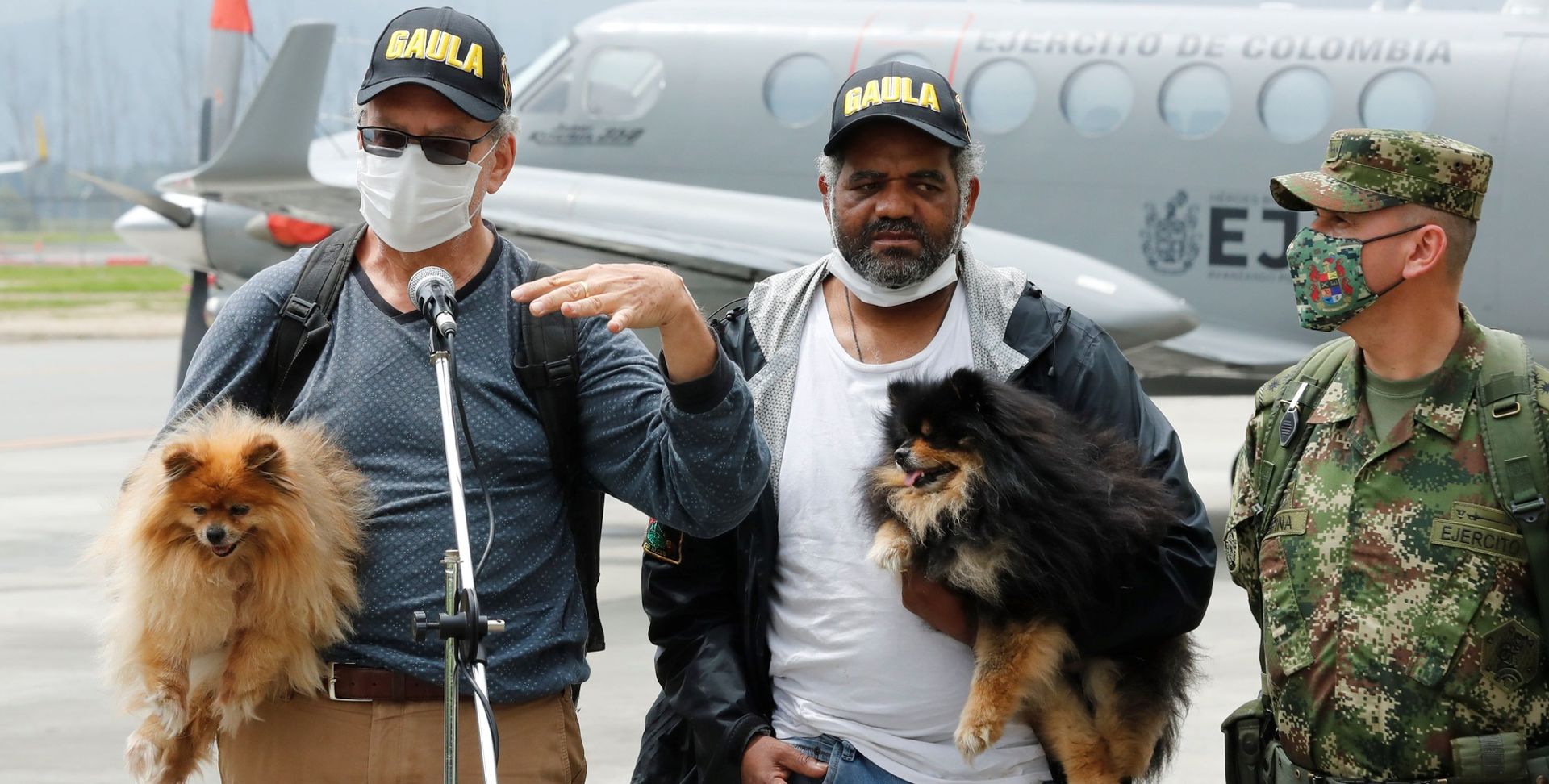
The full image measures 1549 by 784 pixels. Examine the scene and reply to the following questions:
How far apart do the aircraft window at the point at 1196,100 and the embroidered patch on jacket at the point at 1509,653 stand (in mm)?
9412

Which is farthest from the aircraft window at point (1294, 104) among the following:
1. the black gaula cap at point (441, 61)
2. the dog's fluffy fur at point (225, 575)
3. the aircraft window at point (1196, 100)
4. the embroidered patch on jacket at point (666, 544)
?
the dog's fluffy fur at point (225, 575)

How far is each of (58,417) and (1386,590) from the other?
18.5m

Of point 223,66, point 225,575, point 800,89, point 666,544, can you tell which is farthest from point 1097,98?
point 223,66

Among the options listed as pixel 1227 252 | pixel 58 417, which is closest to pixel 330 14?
pixel 58 417

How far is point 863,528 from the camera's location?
10.1 feet

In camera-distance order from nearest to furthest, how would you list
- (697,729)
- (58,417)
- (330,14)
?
(697,729) → (58,417) → (330,14)

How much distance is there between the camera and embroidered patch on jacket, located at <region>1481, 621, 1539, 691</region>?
2.66 metres

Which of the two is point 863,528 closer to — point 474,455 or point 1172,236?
point 474,455

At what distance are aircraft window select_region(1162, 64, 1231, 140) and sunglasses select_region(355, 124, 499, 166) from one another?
9.50 m

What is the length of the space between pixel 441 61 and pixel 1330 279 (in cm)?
166

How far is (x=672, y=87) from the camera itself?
12.7 metres

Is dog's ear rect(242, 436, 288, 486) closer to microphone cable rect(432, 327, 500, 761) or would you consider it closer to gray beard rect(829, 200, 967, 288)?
microphone cable rect(432, 327, 500, 761)

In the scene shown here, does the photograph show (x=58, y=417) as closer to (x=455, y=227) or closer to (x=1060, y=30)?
(x=1060, y=30)

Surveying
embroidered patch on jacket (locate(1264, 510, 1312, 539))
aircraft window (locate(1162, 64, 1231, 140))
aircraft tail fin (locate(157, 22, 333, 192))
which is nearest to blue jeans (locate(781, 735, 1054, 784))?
embroidered patch on jacket (locate(1264, 510, 1312, 539))
